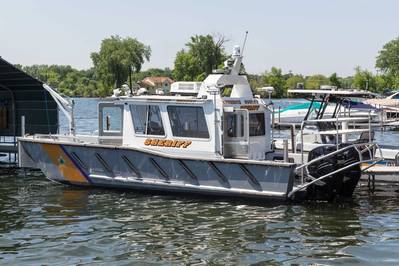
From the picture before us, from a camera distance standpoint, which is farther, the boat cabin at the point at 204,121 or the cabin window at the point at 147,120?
the cabin window at the point at 147,120

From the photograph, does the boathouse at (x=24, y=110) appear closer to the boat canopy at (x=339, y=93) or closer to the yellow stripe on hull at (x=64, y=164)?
the yellow stripe on hull at (x=64, y=164)

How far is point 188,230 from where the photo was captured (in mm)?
12008

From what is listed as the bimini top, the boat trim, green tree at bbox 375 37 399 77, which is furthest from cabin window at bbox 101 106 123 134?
green tree at bbox 375 37 399 77

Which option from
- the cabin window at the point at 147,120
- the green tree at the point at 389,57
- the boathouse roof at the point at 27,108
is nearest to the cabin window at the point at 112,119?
the cabin window at the point at 147,120

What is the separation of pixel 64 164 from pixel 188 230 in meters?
5.56

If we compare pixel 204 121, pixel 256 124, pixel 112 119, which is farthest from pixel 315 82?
pixel 204 121

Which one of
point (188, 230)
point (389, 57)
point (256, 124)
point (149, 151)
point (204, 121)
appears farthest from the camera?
point (389, 57)

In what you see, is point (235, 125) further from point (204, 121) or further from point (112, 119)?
point (112, 119)

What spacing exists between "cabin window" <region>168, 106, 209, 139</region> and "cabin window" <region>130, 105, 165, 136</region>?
1.18 ft

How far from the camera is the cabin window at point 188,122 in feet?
48.9

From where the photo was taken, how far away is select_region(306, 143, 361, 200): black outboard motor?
46.0 feet

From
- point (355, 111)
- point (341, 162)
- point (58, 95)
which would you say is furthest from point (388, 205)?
point (355, 111)

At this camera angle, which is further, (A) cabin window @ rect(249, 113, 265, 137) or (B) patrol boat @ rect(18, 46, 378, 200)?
(A) cabin window @ rect(249, 113, 265, 137)

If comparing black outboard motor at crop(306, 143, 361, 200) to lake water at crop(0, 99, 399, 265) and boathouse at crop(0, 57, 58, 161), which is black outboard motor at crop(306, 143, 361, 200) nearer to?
lake water at crop(0, 99, 399, 265)
